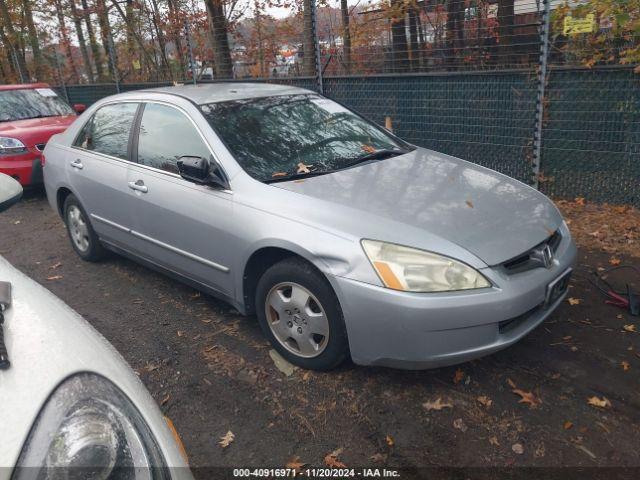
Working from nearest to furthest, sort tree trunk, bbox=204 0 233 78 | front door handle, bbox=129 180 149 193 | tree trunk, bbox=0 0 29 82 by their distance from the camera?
front door handle, bbox=129 180 149 193 → tree trunk, bbox=204 0 233 78 → tree trunk, bbox=0 0 29 82

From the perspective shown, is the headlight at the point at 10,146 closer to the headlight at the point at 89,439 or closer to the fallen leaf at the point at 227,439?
the fallen leaf at the point at 227,439

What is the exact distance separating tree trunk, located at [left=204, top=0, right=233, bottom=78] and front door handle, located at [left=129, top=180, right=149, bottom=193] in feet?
21.8

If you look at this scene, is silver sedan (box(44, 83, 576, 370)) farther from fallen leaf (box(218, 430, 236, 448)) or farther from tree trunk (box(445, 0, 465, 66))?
tree trunk (box(445, 0, 465, 66))

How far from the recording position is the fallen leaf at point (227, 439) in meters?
2.73

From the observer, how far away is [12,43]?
54.9ft

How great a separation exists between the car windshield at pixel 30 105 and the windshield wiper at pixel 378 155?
22.8ft

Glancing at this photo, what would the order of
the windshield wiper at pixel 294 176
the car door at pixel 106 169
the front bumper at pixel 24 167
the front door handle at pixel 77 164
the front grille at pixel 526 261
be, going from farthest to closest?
the front bumper at pixel 24 167
the front door handle at pixel 77 164
the car door at pixel 106 169
the windshield wiper at pixel 294 176
the front grille at pixel 526 261

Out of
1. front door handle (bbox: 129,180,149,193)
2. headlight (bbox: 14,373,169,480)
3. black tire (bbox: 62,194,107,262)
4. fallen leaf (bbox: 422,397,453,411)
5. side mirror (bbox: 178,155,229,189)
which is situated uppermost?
side mirror (bbox: 178,155,229,189)

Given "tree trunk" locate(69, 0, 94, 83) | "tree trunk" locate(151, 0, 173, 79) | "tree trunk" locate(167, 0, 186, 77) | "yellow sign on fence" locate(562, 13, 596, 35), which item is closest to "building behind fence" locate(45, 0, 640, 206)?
"yellow sign on fence" locate(562, 13, 596, 35)

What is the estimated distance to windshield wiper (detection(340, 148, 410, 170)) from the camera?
3754 millimetres

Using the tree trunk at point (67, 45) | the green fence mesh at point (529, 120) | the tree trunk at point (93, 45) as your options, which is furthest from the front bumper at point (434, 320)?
the tree trunk at point (67, 45)

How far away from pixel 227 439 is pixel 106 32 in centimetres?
1313

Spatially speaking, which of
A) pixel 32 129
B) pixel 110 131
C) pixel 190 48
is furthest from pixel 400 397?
pixel 190 48

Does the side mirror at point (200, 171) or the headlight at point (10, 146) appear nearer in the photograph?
the side mirror at point (200, 171)
